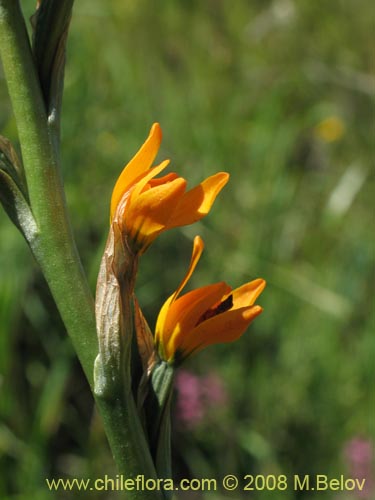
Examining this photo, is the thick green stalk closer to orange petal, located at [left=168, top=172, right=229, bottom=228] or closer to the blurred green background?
orange petal, located at [left=168, top=172, right=229, bottom=228]

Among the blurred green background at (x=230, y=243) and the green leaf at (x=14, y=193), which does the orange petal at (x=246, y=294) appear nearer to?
the green leaf at (x=14, y=193)

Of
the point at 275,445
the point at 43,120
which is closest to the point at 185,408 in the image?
the point at 275,445

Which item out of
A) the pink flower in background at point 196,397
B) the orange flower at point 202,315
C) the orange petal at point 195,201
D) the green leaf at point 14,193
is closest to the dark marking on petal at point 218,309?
the orange flower at point 202,315

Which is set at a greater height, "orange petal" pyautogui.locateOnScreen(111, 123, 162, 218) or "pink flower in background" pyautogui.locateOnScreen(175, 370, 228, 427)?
"orange petal" pyautogui.locateOnScreen(111, 123, 162, 218)

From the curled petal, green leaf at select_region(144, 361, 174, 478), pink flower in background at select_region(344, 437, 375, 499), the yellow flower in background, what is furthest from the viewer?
the yellow flower in background

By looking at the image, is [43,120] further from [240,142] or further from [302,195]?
[302,195]

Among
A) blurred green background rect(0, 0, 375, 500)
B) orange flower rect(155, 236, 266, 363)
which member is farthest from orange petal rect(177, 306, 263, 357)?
blurred green background rect(0, 0, 375, 500)
